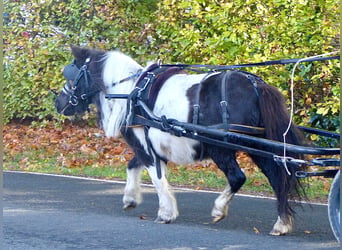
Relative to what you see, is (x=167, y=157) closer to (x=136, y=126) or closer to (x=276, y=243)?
(x=136, y=126)

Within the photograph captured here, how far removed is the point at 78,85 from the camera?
9.22 meters

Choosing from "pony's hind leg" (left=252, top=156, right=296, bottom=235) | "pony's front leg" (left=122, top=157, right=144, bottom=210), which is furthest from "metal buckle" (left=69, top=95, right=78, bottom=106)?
"pony's hind leg" (left=252, top=156, right=296, bottom=235)

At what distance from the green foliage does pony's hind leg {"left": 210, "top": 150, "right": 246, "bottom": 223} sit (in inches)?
146

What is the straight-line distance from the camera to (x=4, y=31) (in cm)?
1731

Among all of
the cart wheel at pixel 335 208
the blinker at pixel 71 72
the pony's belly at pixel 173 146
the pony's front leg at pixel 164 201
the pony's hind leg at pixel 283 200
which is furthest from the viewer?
the blinker at pixel 71 72

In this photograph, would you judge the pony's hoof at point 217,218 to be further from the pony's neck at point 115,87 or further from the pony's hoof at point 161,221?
the pony's neck at point 115,87

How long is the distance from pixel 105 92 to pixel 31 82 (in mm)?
8447

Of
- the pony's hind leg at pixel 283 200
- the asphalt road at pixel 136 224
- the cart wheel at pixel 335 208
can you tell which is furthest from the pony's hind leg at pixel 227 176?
the cart wheel at pixel 335 208

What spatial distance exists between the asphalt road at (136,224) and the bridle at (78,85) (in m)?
1.35

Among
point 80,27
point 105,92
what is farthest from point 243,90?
point 80,27

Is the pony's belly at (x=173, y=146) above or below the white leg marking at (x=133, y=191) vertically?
above

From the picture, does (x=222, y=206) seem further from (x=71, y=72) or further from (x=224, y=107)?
(x=71, y=72)

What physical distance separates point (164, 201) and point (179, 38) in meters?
5.37

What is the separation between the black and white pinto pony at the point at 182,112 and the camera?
25.0ft
